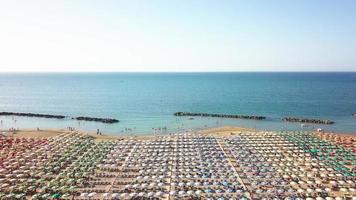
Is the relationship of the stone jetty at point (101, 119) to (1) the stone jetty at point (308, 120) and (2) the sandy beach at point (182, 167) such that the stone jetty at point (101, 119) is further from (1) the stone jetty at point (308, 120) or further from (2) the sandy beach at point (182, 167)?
(1) the stone jetty at point (308, 120)

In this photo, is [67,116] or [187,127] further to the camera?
[67,116]

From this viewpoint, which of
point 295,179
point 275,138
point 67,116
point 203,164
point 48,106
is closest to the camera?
point 295,179

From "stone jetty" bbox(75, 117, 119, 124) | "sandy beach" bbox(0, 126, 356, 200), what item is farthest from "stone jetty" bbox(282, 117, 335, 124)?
"stone jetty" bbox(75, 117, 119, 124)

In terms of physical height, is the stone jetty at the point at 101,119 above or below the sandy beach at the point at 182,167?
below

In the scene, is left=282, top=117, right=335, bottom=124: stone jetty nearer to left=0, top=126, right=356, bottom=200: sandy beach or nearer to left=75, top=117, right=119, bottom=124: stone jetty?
left=0, top=126, right=356, bottom=200: sandy beach

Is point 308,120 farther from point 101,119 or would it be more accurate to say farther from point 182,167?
point 101,119

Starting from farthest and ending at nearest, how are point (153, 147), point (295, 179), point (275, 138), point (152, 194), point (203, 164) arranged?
point (275, 138) → point (153, 147) → point (203, 164) → point (295, 179) → point (152, 194)

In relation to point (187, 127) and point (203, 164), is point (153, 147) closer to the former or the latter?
point (203, 164)

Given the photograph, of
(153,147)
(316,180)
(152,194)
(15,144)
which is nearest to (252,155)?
(316,180)

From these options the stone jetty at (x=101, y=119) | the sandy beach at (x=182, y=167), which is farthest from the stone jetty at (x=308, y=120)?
the stone jetty at (x=101, y=119)

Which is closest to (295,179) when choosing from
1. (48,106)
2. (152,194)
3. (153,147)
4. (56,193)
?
(152,194)

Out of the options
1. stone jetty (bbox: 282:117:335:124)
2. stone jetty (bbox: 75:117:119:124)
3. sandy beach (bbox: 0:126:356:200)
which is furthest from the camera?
stone jetty (bbox: 75:117:119:124)
